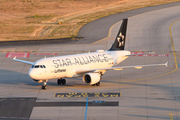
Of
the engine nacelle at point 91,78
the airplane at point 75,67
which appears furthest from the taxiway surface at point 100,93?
the airplane at point 75,67

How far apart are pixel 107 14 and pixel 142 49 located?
30685 millimetres

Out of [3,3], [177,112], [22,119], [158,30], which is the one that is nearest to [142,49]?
[158,30]

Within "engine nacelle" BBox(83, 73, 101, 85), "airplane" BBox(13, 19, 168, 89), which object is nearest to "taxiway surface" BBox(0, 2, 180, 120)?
"engine nacelle" BBox(83, 73, 101, 85)

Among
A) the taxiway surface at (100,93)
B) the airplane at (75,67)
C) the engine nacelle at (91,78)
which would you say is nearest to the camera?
the taxiway surface at (100,93)

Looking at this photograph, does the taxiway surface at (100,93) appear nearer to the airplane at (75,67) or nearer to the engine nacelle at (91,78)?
the engine nacelle at (91,78)

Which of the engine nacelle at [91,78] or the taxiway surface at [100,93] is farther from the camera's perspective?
the engine nacelle at [91,78]

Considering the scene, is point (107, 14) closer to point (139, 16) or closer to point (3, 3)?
point (139, 16)

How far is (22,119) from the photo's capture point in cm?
3856

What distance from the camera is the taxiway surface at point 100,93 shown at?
39531 millimetres

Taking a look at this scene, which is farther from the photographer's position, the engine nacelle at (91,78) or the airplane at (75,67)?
→ the engine nacelle at (91,78)

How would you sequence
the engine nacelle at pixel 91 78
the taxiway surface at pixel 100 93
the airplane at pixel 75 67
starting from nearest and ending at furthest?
the taxiway surface at pixel 100 93, the airplane at pixel 75 67, the engine nacelle at pixel 91 78

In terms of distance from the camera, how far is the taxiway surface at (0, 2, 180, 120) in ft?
130

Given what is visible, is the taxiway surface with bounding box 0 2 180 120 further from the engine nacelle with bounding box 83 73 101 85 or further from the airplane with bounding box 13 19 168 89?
the airplane with bounding box 13 19 168 89

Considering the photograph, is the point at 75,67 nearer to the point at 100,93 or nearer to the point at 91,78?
the point at 91,78
